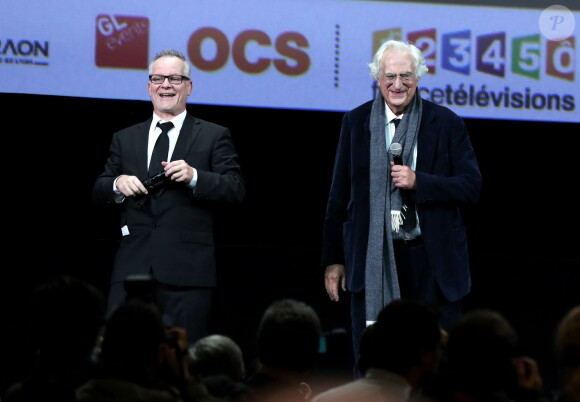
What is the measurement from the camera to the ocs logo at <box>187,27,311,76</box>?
18.7 ft

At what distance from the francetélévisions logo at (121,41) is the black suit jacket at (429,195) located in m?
1.56

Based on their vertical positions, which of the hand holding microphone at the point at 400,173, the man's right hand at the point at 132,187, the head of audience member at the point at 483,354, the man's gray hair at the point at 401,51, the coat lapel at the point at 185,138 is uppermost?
the man's gray hair at the point at 401,51

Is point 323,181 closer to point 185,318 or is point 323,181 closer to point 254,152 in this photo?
point 254,152

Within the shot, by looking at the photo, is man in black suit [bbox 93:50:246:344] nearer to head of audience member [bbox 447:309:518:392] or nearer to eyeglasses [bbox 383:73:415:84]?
eyeglasses [bbox 383:73:415:84]

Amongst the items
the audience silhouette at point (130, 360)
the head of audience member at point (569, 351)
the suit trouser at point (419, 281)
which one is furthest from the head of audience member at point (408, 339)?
the suit trouser at point (419, 281)

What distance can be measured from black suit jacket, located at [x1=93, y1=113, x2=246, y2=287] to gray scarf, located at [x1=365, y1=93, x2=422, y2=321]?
0.51m

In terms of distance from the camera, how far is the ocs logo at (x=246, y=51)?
5688 mm

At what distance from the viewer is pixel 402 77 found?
4.30 m

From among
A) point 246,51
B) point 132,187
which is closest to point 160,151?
point 132,187

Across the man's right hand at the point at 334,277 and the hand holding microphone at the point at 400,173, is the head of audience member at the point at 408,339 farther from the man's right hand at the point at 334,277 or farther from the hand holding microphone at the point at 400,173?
the man's right hand at the point at 334,277

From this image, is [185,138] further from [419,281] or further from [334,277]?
[419,281]

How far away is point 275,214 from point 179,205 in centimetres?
166

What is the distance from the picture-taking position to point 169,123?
4.48m

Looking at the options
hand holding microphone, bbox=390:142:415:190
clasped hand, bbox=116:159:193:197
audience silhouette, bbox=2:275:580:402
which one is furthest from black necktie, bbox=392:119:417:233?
audience silhouette, bbox=2:275:580:402
